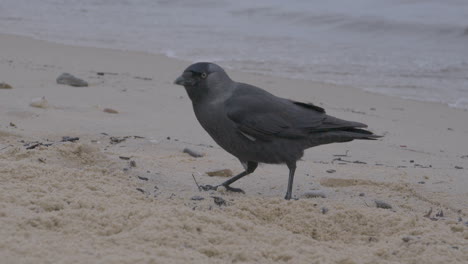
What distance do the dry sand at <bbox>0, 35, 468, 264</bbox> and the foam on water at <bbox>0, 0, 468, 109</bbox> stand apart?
205 cm

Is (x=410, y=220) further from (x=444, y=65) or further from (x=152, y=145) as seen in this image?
(x=444, y=65)

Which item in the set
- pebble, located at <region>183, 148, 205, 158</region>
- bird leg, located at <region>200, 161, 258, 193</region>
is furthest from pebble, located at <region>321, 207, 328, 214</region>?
pebble, located at <region>183, 148, 205, 158</region>

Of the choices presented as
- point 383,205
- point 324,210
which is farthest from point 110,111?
point 324,210

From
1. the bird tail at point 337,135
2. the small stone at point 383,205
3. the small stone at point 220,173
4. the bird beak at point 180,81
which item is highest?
the bird beak at point 180,81

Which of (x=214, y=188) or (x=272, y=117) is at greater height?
(x=272, y=117)

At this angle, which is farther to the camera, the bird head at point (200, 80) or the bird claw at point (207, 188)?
the bird head at point (200, 80)

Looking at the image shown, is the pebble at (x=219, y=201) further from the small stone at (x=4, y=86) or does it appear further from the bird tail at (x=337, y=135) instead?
the small stone at (x=4, y=86)

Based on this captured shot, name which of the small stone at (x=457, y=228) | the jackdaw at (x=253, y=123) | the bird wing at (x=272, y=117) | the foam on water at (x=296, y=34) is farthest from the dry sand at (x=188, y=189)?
the foam on water at (x=296, y=34)

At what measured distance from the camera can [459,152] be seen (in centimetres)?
668

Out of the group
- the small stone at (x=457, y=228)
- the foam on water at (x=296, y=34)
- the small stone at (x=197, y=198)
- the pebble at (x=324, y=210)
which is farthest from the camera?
the foam on water at (x=296, y=34)

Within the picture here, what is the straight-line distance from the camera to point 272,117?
184 inches

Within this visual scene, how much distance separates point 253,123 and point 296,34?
10244 millimetres

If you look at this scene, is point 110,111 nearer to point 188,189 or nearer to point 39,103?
point 39,103

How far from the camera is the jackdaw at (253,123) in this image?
14.8 ft
